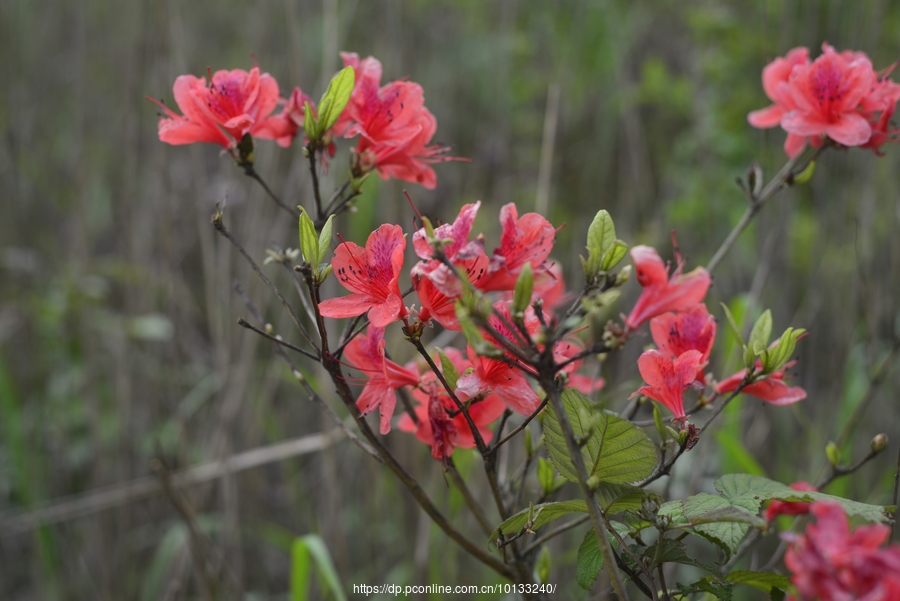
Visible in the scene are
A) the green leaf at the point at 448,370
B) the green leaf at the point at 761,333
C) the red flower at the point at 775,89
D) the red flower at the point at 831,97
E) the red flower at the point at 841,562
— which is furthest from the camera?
the red flower at the point at 775,89

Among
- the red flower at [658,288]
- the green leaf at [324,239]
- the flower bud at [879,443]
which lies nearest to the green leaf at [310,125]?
the green leaf at [324,239]

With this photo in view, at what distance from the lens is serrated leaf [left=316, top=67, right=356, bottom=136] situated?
2.41ft

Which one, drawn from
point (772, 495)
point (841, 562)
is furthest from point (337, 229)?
point (841, 562)

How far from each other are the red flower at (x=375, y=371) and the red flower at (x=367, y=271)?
0.05 m

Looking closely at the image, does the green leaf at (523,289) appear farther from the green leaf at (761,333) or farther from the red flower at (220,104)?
the red flower at (220,104)

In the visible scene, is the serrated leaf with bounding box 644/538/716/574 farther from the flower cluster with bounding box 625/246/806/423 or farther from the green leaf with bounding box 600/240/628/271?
the green leaf with bounding box 600/240/628/271

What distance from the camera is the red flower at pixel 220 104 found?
0.80 metres

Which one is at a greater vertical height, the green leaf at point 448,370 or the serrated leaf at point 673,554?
the green leaf at point 448,370

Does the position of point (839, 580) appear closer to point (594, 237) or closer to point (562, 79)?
point (594, 237)

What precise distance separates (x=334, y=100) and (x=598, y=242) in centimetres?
34

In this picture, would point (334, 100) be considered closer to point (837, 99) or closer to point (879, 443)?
point (837, 99)

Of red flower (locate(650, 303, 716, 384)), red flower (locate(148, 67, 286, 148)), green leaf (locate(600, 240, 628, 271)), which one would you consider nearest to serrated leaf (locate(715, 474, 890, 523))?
red flower (locate(650, 303, 716, 384))

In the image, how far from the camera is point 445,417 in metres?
0.68

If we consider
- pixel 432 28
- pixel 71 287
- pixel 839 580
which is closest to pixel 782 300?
pixel 839 580
